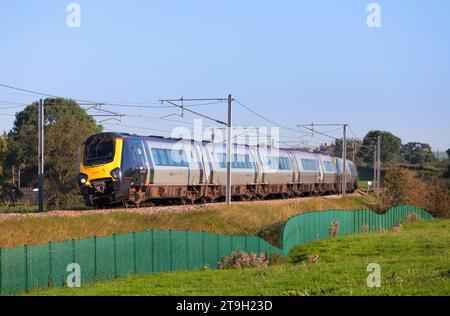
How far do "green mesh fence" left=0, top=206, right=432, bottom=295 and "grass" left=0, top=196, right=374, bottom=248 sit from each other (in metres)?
3.24

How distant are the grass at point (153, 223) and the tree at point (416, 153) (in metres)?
128

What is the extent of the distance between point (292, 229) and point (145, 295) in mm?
18347

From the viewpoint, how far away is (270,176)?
47.9 meters

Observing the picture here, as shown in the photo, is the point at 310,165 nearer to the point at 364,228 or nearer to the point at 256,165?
the point at 256,165

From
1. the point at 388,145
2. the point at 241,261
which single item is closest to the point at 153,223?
the point at 241,261

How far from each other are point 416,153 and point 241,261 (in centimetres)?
Result: 15513

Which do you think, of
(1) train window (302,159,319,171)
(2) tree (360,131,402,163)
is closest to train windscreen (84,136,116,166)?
(1) train window (302,159,319,171)

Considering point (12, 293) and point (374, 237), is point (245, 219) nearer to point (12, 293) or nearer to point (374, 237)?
point (374, 237)

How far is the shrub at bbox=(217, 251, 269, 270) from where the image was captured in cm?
2402

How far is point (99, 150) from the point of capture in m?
32.0

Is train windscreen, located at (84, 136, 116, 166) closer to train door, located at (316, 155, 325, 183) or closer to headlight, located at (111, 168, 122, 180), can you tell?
headlight, located at (111, 168, 122, 180)

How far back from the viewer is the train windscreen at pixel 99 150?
Answer: 3158 cm
